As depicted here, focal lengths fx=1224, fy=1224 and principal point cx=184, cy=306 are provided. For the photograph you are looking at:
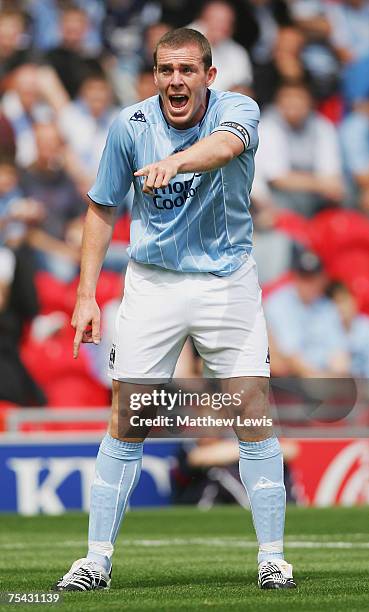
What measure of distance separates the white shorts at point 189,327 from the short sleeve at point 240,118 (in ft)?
1.87

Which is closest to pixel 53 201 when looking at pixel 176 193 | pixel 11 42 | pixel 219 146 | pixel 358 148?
pixel 11 42

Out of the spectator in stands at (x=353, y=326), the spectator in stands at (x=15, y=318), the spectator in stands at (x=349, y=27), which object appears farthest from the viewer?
the spectator in stands at (x=349, y=27)

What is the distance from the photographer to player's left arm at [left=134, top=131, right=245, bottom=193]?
427 centimetres

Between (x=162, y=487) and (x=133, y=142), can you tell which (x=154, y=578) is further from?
(x=162, y=487)

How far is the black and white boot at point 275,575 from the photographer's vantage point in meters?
4.75

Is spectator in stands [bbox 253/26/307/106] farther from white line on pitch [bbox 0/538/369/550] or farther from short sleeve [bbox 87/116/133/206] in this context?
short sleeve [bbox 87/116/133/206]

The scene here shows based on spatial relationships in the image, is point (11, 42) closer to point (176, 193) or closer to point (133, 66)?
point (133, 66)

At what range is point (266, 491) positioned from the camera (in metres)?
4.91

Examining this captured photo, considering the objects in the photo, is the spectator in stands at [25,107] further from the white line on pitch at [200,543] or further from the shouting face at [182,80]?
the shouting face at [182,80]

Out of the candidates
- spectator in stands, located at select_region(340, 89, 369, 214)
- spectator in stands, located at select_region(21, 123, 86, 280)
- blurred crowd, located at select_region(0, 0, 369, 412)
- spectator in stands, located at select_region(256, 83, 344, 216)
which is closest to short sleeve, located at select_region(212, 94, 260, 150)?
blurred crowd, located at select_region(0, 0, 369, 412)

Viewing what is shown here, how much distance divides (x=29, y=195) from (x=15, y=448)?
3129 mm

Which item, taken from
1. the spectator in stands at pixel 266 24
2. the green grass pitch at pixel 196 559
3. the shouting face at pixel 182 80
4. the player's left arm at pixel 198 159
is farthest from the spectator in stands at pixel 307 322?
the player's left arm at pixel 198 159

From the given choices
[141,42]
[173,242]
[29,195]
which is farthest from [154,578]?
[141,42]

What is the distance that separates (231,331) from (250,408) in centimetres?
32
